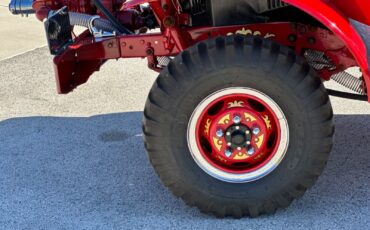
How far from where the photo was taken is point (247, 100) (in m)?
3.51

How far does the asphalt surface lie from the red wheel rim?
307mm

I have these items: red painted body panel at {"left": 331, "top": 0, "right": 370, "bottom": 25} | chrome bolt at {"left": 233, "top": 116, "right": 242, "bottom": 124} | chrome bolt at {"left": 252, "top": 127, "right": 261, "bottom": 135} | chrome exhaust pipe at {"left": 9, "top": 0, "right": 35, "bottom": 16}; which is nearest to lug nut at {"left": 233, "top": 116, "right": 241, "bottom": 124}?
chrome bolt at {"left": 233, "top": 116, "right": 242, "bottom": 124}

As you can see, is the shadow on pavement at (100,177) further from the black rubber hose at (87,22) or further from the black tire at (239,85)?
the black rubber hose at (87,22)

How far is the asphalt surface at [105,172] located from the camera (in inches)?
143

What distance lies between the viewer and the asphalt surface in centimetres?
362

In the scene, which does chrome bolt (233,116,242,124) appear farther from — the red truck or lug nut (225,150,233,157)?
lug nut (225,150,233,157)

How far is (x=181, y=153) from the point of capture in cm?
351

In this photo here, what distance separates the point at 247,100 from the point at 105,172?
132 cm

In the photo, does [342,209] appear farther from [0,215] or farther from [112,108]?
[112,108]

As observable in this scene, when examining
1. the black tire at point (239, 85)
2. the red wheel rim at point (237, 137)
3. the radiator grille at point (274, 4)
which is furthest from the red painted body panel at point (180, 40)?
the red wheel rim at point (237, 137)

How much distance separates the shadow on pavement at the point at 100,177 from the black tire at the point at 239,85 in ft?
0.64

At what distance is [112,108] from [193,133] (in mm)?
2324

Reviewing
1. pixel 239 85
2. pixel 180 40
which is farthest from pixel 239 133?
pixel 180 40

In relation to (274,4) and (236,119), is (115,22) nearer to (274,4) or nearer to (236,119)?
(274,4)
